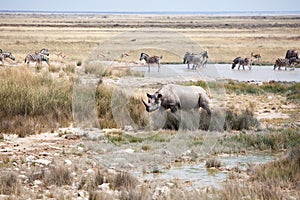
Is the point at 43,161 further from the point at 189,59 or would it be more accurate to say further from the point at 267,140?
the point at 189,59

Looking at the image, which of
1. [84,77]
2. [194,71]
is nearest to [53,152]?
[84,77]

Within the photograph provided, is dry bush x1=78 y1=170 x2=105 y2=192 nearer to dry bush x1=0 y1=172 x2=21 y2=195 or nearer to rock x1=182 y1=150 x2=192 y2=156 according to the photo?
dry bush x1=0 y1=172 x2=21 y2=195

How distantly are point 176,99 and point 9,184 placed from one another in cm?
777

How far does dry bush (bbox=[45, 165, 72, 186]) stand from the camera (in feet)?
27.0

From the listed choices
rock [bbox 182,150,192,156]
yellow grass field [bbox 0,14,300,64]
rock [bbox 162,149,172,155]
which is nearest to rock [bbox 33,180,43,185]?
rock [bbox 162,149,172,155]

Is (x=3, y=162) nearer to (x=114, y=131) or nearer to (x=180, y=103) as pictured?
(x=114, y=131)

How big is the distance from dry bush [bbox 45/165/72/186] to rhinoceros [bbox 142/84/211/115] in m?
5.89

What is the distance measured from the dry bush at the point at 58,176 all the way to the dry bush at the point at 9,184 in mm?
508

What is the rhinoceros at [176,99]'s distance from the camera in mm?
14469

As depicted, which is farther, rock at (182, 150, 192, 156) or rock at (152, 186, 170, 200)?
rock at (182, 150, 192, 156)

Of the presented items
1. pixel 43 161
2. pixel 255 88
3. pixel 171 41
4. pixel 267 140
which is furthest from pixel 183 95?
pixel 171 41

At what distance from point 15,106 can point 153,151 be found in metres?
4.48

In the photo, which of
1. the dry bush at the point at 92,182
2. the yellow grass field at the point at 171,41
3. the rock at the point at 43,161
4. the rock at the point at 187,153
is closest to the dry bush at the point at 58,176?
the dry bush at the point at 92,182

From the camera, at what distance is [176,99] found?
49.3 ft
